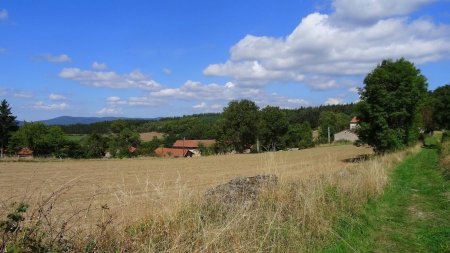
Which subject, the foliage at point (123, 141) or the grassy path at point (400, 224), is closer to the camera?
the grassy path at point (400, 224)

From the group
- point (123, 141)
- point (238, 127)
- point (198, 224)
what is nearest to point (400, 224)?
point (198, 224)

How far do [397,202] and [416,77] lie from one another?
80.5 ft

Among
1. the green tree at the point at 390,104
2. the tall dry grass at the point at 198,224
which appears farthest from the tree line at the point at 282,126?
the tall dry grass at the point at 198,224

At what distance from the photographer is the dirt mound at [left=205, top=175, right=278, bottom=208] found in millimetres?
7973

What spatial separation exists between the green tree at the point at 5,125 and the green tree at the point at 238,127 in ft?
129

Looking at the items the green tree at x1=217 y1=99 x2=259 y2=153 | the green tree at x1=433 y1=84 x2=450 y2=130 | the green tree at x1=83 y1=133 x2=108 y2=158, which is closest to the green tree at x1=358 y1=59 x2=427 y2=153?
the green tree at x1=433 y1=84 x2=450 y2=130

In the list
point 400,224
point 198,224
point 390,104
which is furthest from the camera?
point 390,104

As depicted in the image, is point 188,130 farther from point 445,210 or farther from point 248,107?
point 445,210

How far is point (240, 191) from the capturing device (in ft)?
30.3

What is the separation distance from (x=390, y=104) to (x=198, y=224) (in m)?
29.5

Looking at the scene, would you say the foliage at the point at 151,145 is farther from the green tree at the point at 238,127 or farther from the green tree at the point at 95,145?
the green tree at the point at 238,127

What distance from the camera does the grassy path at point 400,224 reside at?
7406 millimetres

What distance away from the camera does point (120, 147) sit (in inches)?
4018

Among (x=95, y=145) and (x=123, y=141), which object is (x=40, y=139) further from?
(x=123, y=141)
